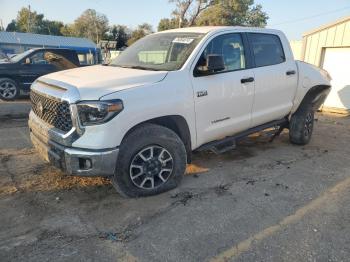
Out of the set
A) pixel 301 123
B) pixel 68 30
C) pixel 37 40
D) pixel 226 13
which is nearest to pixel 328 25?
pixel 301 123

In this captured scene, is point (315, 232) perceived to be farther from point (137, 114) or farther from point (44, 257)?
point (44, 257)

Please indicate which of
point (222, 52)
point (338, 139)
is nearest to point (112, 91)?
point (222, 52)

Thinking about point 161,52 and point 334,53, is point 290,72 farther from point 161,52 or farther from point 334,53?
point 334,53

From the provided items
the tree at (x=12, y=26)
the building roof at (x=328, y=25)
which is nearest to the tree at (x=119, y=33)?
the tree at (x=12, y=26)

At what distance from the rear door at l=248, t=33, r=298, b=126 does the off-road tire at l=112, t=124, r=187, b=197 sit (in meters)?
1.57

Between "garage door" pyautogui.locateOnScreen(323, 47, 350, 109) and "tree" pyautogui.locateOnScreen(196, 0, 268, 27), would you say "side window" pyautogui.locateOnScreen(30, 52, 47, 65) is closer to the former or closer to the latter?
"garage door" pyautogui.locateOnScreen(323, 47, 350, 109)

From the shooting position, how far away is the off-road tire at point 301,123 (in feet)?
19.2

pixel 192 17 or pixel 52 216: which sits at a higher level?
pixel 192 17

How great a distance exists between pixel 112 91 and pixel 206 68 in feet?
4.17

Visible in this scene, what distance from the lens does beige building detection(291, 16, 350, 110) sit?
10.0 m

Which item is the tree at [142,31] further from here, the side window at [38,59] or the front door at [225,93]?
the front door at [225,93]

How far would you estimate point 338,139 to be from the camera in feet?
22.8

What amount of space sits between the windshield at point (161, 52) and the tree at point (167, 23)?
4519 centimetres

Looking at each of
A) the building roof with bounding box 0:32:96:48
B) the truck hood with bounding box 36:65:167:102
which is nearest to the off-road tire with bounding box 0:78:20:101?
the truck hood with bounding box 36:65:167:102
